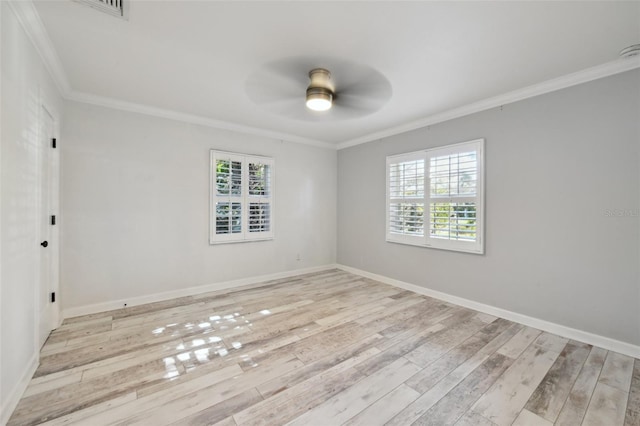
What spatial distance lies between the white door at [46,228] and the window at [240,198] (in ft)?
5.75

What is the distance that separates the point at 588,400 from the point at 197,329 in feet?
11.1

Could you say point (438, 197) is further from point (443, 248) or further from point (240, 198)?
point (240, 198)

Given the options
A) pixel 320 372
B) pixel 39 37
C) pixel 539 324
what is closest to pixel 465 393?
pixel 320 372

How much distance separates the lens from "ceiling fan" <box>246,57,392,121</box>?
2.42 metres

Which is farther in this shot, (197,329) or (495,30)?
(197,329)

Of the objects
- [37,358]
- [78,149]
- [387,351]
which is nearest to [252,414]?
[387,351]

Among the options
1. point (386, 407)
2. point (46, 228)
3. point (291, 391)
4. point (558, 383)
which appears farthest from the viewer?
point (46, 228)

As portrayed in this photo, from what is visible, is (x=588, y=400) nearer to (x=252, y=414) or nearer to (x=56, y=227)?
(x=252, y=414)

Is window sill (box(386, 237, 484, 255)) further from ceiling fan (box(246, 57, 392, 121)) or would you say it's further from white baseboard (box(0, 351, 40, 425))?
white baseboard (box(0, 351, 40, 425))

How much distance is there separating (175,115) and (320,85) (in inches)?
97.5

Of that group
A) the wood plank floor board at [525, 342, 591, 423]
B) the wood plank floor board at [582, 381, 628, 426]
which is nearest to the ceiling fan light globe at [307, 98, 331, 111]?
the wood plank floor board at [525, 342, 591, 423]

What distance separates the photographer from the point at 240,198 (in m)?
4.40

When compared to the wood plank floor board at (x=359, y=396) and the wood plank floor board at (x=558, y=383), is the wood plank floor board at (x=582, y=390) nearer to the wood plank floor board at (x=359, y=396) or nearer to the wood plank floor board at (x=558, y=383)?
the wood plank floor board at (x=558, y=383)

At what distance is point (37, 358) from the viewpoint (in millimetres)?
2213
